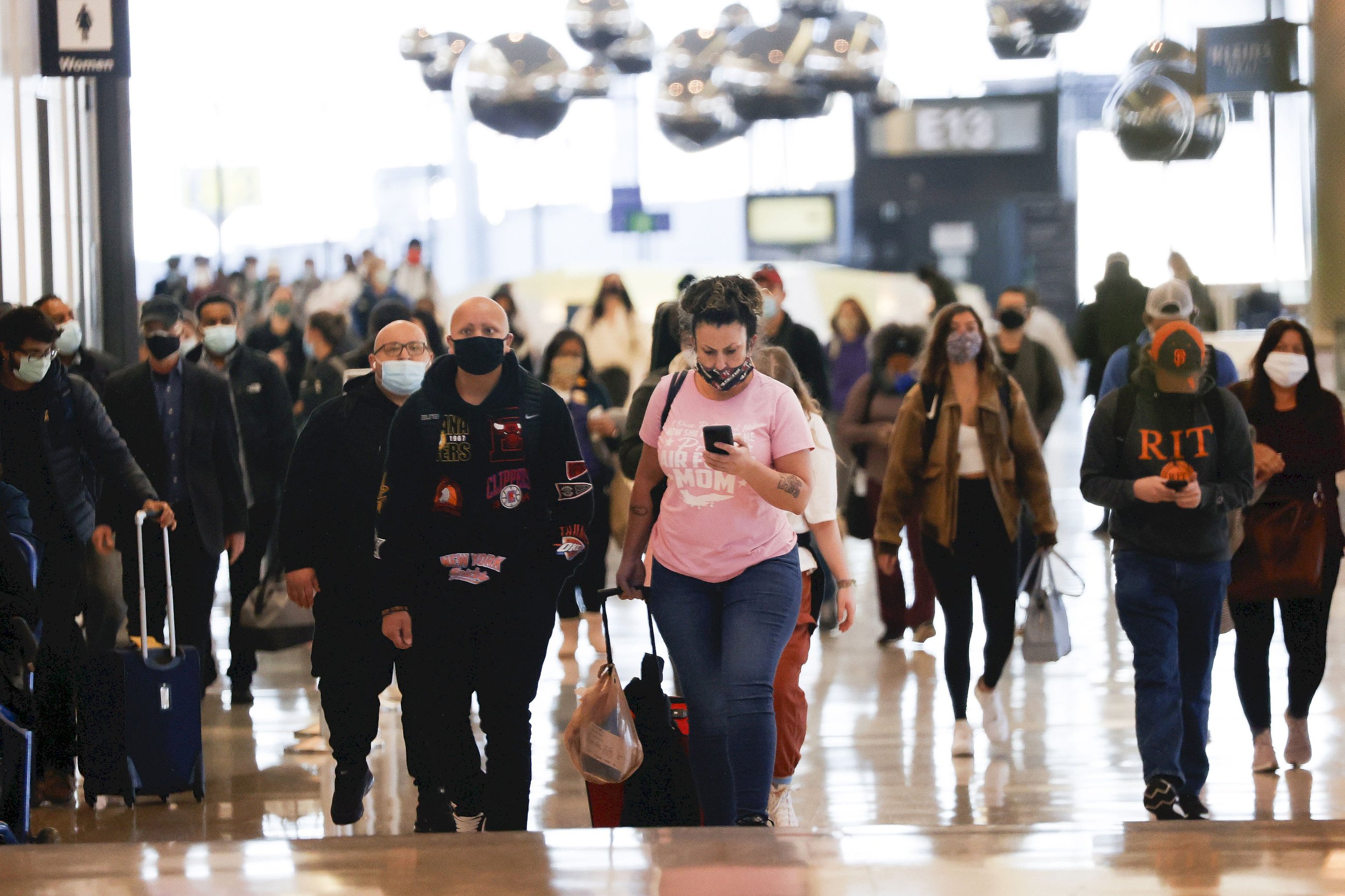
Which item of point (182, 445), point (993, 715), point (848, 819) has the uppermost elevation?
point (182, 445)

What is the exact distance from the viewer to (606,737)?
4523 mm

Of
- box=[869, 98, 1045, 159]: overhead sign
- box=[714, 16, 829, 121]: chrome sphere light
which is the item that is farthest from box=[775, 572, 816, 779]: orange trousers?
box=[869, 98, 1045, 159]: overhead sign

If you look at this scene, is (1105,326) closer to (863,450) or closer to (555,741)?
(863,450)

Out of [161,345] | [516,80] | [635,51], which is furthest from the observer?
[635,51]

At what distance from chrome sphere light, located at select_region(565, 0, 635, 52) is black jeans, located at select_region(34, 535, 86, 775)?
6799 millimetres

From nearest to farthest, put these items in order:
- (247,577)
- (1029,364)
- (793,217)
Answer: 1. (247,577)
2. (1029,364)
3. (793,217)

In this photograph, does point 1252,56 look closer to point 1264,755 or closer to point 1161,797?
point 1264,755

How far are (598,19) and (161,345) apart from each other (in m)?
5.81

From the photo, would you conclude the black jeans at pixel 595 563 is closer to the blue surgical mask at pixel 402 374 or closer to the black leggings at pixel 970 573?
the black leggings at pixel 970 573

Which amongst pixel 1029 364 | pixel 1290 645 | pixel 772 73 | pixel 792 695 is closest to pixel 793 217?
pixel 772 73

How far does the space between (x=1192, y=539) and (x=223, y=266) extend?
79.0 ft

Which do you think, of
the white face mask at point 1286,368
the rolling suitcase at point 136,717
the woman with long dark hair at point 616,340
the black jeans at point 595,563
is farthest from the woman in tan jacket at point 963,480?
the woman with long dark hair at point 616,340

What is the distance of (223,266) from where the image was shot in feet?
90.1

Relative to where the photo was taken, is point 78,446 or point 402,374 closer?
point 402,374
